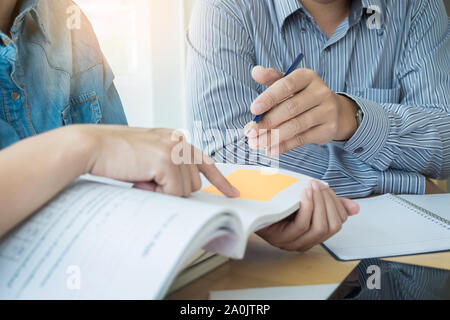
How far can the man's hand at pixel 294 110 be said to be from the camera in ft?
2.29

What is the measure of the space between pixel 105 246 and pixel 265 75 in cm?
45

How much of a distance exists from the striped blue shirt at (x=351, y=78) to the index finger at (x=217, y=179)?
1.19 ft

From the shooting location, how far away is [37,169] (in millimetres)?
421

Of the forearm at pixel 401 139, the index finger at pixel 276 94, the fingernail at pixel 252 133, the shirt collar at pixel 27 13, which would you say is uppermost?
the shirt collar at pixel 27 13

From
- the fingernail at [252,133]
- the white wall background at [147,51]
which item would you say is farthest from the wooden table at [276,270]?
the white wall background at [147,51]

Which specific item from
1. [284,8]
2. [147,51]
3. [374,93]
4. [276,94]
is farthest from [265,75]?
[147,51]

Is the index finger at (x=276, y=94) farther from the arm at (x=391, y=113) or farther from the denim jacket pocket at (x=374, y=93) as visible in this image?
the denim jacket pocket at (x=374, y=93)

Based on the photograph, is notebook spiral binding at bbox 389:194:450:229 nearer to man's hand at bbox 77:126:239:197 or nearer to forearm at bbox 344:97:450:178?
forearm at bbox 344:97:450:178

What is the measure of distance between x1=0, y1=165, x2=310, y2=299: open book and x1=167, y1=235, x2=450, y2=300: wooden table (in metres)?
0.07

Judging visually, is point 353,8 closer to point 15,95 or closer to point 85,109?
point 85,109
